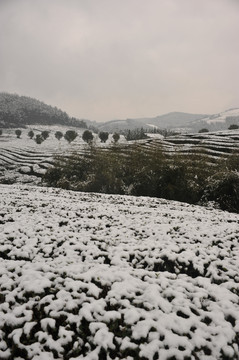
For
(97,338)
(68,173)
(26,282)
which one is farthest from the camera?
(68,173)

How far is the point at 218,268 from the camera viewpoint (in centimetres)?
815

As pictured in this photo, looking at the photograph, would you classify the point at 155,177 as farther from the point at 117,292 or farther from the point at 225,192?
the point at 117,292

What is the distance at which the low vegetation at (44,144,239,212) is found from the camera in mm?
22688

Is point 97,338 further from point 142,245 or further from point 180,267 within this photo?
point 142,245

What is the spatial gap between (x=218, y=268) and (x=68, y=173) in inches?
1147

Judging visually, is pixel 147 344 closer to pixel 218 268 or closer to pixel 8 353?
pixel 8 353

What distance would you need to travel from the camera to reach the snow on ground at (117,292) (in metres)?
4.70

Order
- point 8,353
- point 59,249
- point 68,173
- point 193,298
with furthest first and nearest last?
1. point 68,173
2. point 59,249
3. point 193,298
4. point 8,353

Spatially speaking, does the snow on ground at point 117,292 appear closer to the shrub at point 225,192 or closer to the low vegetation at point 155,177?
the shrub at point 225,192

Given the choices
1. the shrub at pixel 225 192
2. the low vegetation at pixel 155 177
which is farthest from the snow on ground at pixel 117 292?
the low vegetation at pixel 155 177

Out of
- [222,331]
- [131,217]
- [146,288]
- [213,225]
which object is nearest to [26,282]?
[146,288]

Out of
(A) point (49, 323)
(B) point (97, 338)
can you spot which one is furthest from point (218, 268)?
(A) point (49, 323)

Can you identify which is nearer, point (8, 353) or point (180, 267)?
point (8, 353)

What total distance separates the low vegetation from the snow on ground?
11.8 meters
